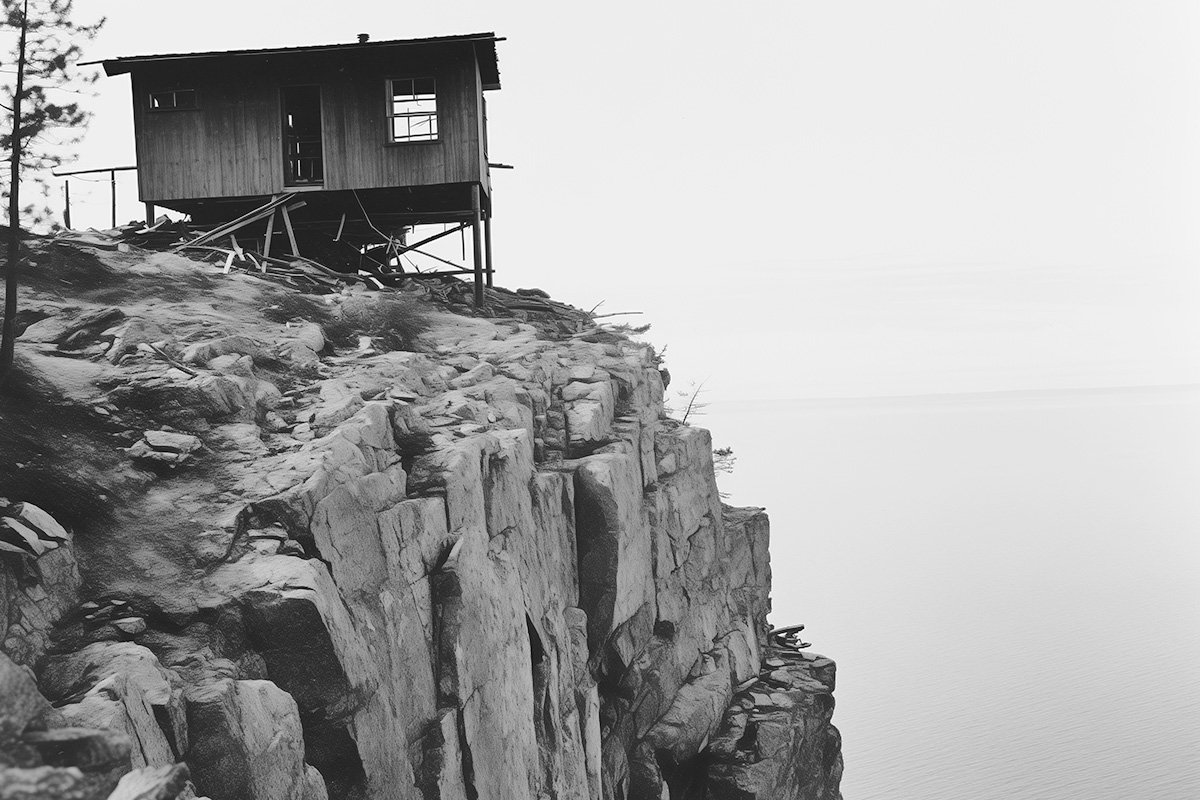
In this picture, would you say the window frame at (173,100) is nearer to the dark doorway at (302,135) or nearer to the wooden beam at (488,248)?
the dark doorway at (302,135)

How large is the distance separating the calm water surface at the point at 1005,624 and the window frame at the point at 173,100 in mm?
46867

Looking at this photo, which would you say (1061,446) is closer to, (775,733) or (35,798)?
(775,733)

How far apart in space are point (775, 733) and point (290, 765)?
1712 centimetres

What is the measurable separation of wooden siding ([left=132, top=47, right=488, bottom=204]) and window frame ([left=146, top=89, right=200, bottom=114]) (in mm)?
105

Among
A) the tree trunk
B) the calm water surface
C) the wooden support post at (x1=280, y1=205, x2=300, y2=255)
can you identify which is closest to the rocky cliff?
the tree trunk

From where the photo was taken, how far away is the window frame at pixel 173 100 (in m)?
28.1

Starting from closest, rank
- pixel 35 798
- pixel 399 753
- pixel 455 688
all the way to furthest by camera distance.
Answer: pixel 35 798 → pixel 399 753 → pixel 455 688

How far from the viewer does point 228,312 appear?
1983cm

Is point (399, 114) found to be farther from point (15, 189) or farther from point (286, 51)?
point (15, 189)

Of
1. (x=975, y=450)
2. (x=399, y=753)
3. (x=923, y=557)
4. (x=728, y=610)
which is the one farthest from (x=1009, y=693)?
(x=975, y=450)

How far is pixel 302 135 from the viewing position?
104 feet

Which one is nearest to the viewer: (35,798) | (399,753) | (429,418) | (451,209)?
(35,798)

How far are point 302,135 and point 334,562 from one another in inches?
855

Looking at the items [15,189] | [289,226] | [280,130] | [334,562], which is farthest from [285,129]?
[334,562]
